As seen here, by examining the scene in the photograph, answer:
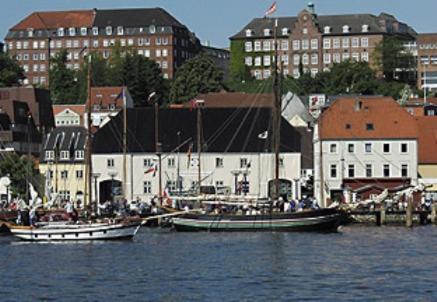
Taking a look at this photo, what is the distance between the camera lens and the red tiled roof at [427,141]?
133000mm

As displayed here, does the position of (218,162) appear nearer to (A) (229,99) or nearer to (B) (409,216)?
(B) (409,216)

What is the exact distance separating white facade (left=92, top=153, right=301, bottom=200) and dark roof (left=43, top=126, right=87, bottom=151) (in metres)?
7.91

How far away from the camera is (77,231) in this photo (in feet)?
293

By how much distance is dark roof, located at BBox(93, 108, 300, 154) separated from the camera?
433 feet

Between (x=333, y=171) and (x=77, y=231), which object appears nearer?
(x=77, y=231)

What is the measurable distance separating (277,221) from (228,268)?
26.4 metres

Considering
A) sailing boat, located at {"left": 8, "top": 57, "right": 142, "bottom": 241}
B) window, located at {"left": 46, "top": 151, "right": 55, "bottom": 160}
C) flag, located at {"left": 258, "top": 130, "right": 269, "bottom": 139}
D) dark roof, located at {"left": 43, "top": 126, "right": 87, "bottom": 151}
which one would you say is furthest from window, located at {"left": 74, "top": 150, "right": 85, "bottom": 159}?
sailing boat, located at {"left": 8, "top": 57, "right": 142, "bottom": 241}

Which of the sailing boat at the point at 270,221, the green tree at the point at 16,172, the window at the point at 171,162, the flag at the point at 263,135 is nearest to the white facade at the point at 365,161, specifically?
the flag at the point at 263,135

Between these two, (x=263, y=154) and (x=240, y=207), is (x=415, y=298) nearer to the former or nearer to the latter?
(x=240, y=207)

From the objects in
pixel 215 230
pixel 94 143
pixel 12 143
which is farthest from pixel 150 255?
pixel 12 143

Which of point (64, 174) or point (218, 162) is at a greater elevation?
point (218, 162)

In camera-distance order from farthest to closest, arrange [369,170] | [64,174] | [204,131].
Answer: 1. [64,174]
2. [204,131]
3. [369,170]

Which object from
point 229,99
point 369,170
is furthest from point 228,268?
point 229,99

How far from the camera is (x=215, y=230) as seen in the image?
98562 millimetres
